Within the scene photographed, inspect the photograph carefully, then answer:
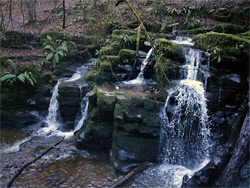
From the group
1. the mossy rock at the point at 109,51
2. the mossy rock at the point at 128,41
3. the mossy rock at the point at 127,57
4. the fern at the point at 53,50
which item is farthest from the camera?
the fern at the point at 53,50

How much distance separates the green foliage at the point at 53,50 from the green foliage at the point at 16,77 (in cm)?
160

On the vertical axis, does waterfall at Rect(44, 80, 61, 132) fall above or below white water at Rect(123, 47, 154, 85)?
below

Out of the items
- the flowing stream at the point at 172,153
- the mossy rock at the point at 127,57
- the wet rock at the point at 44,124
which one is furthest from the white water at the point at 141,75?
the wet rock at the point at 44,124

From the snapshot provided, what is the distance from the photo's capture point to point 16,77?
31.2ft

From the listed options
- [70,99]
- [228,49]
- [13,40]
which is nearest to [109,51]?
[70,99]

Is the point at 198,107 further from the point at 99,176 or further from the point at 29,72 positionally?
the point at 29,72

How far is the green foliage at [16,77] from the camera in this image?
30.0 ft

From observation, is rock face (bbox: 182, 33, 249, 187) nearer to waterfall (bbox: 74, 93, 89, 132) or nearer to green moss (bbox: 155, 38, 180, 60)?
green moss (bbox: 155, 38, 180, 60)

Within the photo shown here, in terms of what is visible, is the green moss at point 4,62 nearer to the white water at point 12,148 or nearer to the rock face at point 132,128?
the white water at point 12,148

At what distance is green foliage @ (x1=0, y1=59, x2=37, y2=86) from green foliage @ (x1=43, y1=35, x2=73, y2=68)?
1596 mm

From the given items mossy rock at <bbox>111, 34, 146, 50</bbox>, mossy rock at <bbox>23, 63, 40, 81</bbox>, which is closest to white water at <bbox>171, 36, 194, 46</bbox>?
mossy rock at <bbox>111, 34, 146, 50</bbox>

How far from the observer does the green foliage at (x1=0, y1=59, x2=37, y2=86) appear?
9148mm

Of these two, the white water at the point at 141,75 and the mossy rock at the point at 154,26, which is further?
the mossy rock at the point at 154,26

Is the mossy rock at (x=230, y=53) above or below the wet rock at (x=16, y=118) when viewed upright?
above
